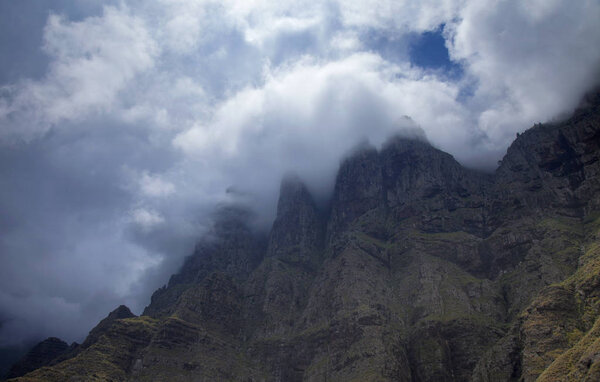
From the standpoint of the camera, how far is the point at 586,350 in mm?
107312

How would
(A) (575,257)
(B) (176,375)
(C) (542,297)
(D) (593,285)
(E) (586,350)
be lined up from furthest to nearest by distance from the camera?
(B) (176,375)
(A) (575,257)
(C) (542,297)
(D) (593,285)
(E) (586,350)

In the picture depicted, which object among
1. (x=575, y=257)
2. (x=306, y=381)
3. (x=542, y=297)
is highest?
(x=575, y=257)

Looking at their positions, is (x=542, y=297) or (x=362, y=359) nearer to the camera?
(x=542, y=297)

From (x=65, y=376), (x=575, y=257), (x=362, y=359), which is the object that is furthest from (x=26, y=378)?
(x=575, y=257)

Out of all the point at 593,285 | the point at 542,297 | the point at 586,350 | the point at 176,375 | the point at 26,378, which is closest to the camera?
the point at 586,350

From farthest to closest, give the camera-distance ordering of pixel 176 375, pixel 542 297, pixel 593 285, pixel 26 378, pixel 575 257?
pixel 176 375 → pixel 575 257 → pixel 26 378 → pixel 542 297 → pixel 593 285

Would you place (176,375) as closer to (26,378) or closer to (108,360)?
(108,360)

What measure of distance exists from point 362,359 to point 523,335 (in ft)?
219

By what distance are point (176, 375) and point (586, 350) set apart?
161m

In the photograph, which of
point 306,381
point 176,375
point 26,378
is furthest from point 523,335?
point 26,378

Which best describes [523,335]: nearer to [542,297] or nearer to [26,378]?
[542,297]

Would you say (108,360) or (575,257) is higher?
(575,257)

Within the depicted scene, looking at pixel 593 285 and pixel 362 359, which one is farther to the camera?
pixel 362 359

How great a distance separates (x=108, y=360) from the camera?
19988 cm
